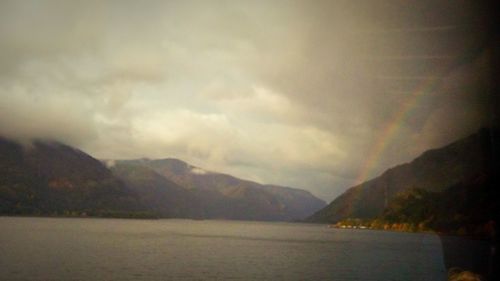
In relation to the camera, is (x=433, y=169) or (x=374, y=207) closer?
(x=433, y=169)

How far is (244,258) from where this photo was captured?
168ft

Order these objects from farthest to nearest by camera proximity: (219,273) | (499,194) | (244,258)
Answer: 1. (244,258)
2. (219,273)
3. (499,194)

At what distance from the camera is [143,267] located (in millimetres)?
40438

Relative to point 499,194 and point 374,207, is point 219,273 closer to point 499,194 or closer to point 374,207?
point 499,194

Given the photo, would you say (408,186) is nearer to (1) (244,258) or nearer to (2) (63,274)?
(1) (244,258)

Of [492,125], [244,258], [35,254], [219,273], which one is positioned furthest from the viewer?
[244,258]

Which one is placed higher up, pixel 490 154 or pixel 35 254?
pixel 490 154

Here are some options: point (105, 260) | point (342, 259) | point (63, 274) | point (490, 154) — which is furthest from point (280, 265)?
point (490, 154)

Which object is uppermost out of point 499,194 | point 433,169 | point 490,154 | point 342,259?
point 433,169

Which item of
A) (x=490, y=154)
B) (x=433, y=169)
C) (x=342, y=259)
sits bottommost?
(x=342, y=259)

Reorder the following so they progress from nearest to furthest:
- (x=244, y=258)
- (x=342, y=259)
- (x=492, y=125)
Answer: (x=492, y=125) → (x=244, y=258) → (x=342, y=259)

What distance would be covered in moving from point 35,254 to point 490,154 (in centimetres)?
4488

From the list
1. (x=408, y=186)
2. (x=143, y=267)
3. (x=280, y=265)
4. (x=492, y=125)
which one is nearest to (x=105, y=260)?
(x=143, y=267)

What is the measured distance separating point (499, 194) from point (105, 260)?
36.2 m
